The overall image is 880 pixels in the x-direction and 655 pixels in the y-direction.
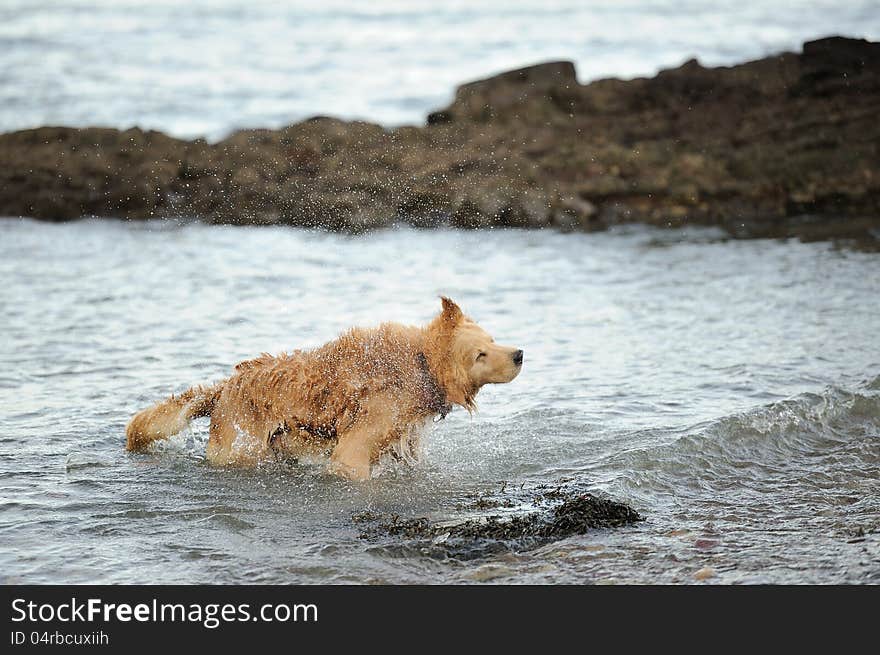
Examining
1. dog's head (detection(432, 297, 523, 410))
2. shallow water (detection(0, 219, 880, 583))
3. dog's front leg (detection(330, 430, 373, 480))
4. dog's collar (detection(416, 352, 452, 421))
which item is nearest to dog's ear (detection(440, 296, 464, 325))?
dog's head (detection(432, 297, 523, 410))

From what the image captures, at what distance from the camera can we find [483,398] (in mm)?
9758

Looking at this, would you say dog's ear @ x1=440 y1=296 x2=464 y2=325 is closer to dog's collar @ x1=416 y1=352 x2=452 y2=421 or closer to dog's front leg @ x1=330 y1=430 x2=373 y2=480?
dog's collar @ x1=416 y1=352 x2=452 y2=421

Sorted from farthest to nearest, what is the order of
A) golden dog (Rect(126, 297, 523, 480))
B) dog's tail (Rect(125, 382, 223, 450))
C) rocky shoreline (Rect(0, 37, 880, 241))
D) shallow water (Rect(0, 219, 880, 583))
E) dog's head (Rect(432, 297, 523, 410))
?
rocky shoreline (Rect(0, 37, 880, 241)) < dog's tail (Rect(125, 382, 223, 450)) < golden dog (Rect(126, 297, 523, 480)) < dog's head (Rect(432, 297, 523, 410)) < shallow water (Rect(0, 219, 880, 583))

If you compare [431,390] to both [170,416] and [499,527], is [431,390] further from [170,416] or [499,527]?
[170,416]

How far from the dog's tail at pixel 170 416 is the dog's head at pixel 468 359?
5.58ft

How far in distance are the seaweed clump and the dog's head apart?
77 cm

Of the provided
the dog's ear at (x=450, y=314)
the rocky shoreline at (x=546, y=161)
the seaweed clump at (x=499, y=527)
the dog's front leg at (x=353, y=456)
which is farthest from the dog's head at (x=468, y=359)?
the rocky shoreline at (x=546, y=161)

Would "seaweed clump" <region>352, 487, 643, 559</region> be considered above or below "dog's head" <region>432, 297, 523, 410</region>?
below

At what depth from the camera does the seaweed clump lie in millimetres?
6289

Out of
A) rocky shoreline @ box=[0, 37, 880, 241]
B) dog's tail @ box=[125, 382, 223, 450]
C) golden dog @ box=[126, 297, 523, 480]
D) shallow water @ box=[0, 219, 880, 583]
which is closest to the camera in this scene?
shallow water @ box=[0, 219, 880, 583]

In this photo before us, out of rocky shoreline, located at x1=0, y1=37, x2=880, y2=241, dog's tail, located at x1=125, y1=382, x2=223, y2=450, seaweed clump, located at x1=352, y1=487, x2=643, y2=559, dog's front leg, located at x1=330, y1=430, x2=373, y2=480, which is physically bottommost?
seaweed clump, located at x1=352, y1=487, x2=643, y2=559

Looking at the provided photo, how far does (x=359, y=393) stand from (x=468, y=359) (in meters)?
0.77

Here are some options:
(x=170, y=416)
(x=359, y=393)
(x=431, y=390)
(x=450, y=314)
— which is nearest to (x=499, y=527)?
(x=431, y=390)
